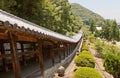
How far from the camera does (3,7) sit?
18.1 m

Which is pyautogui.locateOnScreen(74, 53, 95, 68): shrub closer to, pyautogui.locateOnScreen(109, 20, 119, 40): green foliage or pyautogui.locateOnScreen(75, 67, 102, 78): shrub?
pyautogui.locateOnScreen(75, 67, 102, 78): shrub

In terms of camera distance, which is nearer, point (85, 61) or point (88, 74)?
point (88, 74)

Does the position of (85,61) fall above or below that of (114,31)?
below

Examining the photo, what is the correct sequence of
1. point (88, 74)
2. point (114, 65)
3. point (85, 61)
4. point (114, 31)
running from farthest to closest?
point (114, 31), point (85, 61), point (114, 65), point (88, 74)

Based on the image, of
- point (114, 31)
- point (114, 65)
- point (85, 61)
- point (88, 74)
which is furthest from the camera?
point (114, 31)

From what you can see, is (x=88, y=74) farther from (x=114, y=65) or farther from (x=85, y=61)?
(x=85, y=61)

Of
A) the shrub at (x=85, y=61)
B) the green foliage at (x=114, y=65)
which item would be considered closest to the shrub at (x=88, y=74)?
the green foliage at (x=114, y=65)

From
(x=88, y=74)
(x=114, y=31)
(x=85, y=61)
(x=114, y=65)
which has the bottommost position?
(x=114, y=65)

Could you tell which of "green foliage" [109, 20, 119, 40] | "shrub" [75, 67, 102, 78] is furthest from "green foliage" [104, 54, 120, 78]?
"green foliage" [109, 20, 119, 40]

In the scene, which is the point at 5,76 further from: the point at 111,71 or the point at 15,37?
the point at 111,71

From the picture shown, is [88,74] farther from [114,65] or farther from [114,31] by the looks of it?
[114,31]

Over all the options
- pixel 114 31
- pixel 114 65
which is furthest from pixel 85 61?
pixel 114 31

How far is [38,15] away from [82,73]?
13.8 metres

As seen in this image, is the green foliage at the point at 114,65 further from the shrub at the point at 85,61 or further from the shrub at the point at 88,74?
the shrub at the point at 88,74
